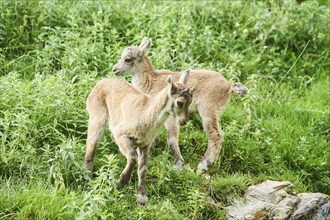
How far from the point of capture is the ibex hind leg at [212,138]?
10.9 m

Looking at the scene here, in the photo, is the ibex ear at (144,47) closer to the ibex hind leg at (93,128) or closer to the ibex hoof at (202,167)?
the ibex hind leg at (93,128)

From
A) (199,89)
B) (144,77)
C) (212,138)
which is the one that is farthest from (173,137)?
(144,77)

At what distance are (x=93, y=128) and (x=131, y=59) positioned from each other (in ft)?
6.02

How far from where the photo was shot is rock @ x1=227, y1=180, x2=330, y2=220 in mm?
10008

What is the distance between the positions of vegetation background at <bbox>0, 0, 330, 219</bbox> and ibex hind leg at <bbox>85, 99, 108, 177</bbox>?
0.15 meters

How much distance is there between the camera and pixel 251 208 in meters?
10.1

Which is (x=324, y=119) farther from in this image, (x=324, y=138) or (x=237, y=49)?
Answer: (x=237, y=49)

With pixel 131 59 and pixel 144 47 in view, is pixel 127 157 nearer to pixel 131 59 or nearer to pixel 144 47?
pixel 131 59

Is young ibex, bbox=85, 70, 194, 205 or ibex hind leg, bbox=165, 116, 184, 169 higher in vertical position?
young ibex, bbox=85, 70, 194, 205

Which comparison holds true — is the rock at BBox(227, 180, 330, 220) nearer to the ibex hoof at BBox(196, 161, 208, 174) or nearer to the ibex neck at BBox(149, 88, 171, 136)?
the ibex hoof at BBox(196, 161, 208, 174)

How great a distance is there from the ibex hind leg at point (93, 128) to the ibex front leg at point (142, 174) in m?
0.62

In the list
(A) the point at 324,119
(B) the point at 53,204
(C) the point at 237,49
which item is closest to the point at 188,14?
(C) the point at 237,49

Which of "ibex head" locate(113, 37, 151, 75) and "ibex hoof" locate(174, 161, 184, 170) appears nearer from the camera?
"ibex hoof" locate(174, 161, 184, 170)

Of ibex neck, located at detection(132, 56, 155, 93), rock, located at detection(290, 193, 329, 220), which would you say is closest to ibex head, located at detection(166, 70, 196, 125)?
rock, located at detection(290, 193, 329, 220)
